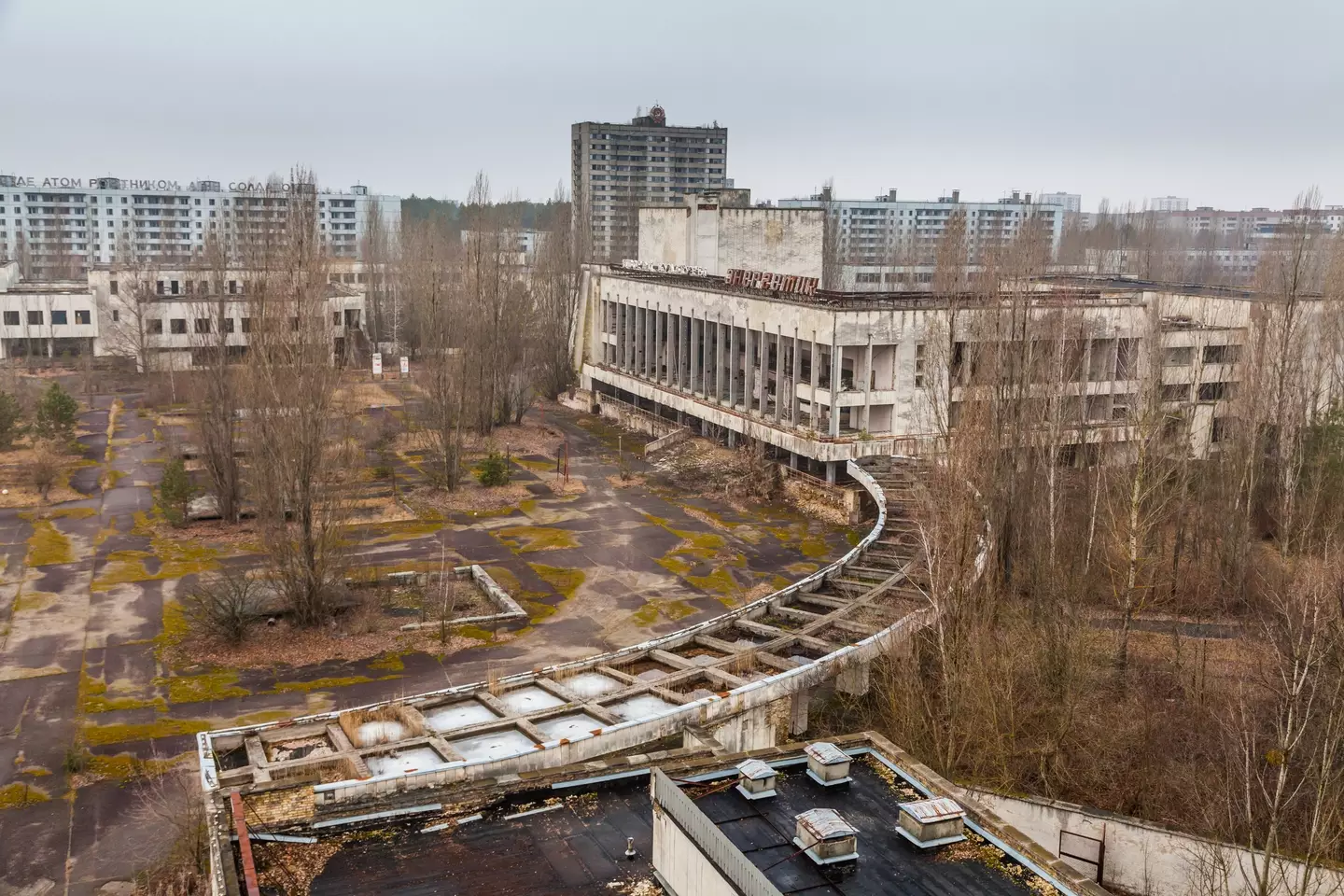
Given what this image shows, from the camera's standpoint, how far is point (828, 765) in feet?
50.4

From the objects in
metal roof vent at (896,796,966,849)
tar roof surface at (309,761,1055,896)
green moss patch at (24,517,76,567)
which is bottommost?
green moss patch at (24,517,76,567)

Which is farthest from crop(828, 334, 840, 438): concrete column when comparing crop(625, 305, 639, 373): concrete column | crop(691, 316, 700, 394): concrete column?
crop(625, 305, 639, 373): concrete column

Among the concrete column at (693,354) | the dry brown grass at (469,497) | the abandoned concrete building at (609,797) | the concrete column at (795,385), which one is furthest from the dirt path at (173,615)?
the concrete column at (693,354)

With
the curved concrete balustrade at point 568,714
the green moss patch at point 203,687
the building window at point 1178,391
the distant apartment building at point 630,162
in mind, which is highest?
the distant apartment building at point 630,162

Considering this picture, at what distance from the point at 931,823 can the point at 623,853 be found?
4.16 metres

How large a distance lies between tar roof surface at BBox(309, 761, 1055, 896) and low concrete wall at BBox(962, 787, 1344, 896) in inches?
187

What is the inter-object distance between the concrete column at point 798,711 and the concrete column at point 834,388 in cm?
1979

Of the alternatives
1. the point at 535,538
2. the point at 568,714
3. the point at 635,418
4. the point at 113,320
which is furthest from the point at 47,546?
the point at 113,320

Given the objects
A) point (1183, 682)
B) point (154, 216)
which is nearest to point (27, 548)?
point (1183, 682)

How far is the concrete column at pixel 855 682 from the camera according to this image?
24.9m

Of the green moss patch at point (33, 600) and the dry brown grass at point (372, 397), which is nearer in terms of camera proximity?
the green moss patch at point (33, 600)

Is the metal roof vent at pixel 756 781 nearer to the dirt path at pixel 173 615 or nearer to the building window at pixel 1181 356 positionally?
the dirt path at pixel 173 615

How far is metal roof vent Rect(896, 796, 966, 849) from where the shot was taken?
45.4 ft

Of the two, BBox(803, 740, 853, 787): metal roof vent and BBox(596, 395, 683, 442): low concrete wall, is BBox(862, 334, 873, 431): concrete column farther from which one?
BBox(803, 740, 853, 787): metal roof vent
